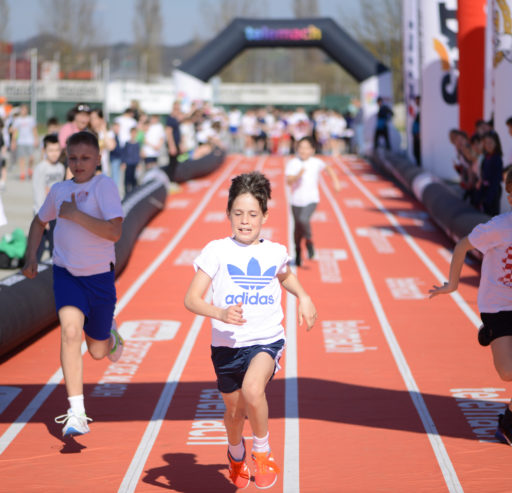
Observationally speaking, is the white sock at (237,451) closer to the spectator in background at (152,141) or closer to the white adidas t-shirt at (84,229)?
the white adidas t-shirt at (84,229)

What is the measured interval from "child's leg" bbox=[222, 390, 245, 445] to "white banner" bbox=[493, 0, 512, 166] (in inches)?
427

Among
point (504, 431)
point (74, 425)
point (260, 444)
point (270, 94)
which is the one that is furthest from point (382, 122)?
point (270, 94)

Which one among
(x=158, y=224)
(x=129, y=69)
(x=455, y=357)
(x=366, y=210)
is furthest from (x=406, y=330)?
(x=129, y=69)

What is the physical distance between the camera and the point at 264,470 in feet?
17.3

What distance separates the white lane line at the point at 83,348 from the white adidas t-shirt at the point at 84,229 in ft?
4.42

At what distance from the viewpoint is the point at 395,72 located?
208 ft

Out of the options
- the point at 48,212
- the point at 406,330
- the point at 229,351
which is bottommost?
the point at 406,330

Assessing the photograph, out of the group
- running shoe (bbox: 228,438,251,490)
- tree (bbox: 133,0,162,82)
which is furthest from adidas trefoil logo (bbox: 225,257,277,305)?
tree (bbox: 133,0,162,82)

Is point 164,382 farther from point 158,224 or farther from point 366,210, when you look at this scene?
point 366,210

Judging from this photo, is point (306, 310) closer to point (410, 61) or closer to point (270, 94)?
point (410, 61)

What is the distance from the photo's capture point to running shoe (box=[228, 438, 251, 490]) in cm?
557

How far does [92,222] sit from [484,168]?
406 inches

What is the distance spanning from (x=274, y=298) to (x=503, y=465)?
6.56 ft

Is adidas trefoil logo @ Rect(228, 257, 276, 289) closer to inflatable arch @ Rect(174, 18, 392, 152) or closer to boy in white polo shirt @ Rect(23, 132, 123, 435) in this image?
boy in white polo shirt @ Rect(23, 132, 123, 435)
